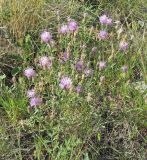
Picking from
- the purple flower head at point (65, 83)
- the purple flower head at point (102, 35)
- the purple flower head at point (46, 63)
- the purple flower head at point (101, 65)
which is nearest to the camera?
the purple flower head at point (65, 83)

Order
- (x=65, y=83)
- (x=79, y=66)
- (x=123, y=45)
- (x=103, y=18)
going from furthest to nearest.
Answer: (x=103, y=18) < (x=123, y=45) < (x=79, y=66) < (x=65, y=83)

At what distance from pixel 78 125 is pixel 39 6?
37.2 inches

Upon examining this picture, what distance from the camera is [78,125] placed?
188 cm

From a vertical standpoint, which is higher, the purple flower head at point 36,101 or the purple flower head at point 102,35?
the purple flower head at point 102,35

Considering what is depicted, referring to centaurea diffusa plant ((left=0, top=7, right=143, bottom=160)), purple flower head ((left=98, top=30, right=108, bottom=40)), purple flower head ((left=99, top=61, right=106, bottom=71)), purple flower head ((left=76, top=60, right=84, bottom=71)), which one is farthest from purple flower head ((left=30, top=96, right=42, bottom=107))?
purple flower head ((left=98, top=30, right=108, bottom=40))

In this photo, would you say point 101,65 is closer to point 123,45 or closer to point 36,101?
point 123,45

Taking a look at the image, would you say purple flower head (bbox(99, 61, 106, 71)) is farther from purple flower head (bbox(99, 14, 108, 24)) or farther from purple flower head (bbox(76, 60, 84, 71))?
purple flower head (bbox(99, 14, 108, 24))

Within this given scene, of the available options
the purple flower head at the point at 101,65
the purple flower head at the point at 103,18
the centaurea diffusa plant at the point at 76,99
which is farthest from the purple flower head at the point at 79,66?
the purple flower head at the point at 103,18

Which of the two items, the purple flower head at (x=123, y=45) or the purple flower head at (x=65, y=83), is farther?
the purple flower head at (x=123, y=45)

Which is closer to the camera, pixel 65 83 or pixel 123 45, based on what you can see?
pixel 65 83

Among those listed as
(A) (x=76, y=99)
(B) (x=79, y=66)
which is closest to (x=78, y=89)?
(A) (x=76, y=99)

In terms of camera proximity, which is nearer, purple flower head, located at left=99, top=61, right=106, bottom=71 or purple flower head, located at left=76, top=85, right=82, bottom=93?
purple flower head, located at left=76, top=85, right=82, bottom=93

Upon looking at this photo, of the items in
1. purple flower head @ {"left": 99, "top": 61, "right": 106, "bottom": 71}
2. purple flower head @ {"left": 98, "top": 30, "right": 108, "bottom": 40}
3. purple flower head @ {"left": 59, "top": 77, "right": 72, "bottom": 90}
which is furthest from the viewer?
purple flower head @ {"left": 98, "top": 30, "right": 108, "bottom": 40}

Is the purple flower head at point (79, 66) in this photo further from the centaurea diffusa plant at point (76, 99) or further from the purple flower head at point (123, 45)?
the purple flower head at point (123, 45)
